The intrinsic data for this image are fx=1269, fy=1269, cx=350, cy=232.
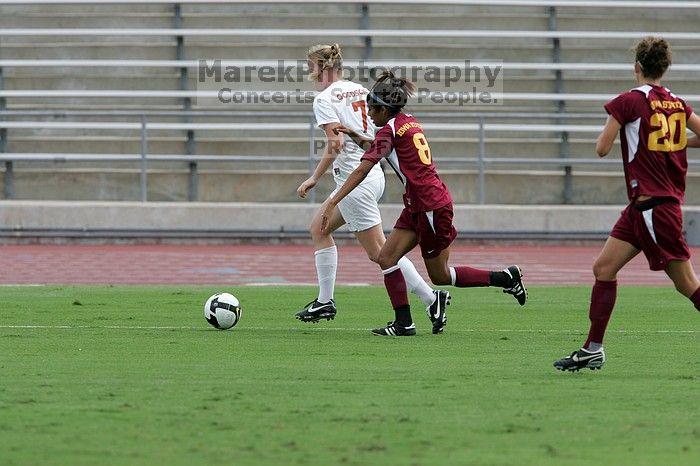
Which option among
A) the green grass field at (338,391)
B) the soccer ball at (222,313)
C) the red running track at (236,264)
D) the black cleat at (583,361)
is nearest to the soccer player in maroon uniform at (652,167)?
the black cleat at (583,361)

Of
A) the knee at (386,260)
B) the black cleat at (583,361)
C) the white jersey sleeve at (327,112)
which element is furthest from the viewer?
the white jersey sleeve at (327,112)

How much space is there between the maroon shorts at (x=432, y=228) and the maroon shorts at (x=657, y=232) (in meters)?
1.97

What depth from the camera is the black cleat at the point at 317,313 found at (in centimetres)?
984

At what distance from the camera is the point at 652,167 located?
6.84 meters

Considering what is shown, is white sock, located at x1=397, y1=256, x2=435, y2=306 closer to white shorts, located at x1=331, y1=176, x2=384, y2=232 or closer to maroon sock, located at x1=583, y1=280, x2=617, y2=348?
white shorts, located at x1=331, y1=176, x2=384, y2=232

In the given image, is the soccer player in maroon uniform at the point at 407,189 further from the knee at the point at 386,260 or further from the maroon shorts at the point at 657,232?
the maroon shorts at the point at 657,232

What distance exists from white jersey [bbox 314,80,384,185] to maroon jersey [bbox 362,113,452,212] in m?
1.00

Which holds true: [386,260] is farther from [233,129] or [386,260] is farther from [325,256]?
[233,129]

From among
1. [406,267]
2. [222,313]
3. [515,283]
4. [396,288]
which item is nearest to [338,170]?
[406,267]

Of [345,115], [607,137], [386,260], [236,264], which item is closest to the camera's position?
[607,137]

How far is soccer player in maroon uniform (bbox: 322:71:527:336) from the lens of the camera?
28.4ft

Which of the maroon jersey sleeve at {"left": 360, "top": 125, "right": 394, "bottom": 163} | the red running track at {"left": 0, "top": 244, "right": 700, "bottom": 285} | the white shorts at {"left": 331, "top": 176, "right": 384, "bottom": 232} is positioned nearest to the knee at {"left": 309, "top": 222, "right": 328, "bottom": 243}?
the white shorts at {"left": 331, "top": 176, "right": 384, "bottom": 232}

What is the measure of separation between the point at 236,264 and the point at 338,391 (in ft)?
32.9

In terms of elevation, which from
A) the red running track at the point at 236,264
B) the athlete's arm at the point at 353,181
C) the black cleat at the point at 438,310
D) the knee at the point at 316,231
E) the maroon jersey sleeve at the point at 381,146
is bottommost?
the red running track at the point at 236,264
